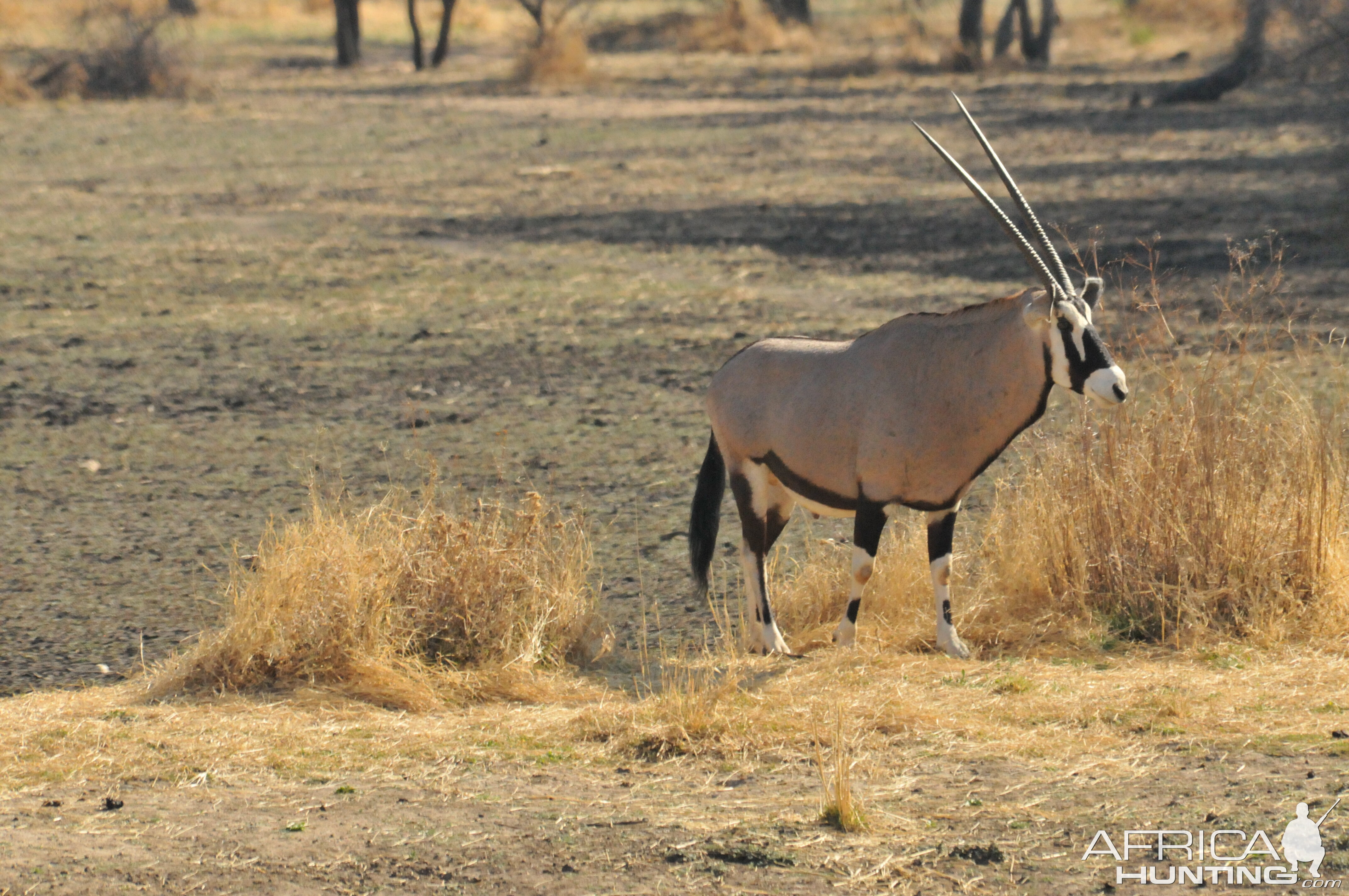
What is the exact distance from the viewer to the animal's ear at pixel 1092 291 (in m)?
5.55

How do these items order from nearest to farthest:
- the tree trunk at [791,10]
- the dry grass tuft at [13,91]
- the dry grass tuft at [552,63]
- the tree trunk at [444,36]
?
the dry grass tuft at [13,91] → the dry grass tuft at [552,63] → the tree trunk at [444,36] → the tree trunk at [791,10]

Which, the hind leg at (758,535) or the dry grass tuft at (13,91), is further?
the dry grass tuft at (13,91)

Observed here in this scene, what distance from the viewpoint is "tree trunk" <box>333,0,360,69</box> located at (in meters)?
39.6

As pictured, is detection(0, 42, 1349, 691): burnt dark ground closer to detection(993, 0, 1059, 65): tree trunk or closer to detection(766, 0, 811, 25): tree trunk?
detection(993, 0, 1059, 65): tree trunk

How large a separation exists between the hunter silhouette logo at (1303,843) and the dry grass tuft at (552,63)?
104 feet

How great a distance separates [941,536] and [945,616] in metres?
0.33

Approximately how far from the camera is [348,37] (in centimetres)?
4034

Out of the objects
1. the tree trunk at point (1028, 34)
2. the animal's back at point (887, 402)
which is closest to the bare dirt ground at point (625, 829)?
the animal's back at point (887, 402)

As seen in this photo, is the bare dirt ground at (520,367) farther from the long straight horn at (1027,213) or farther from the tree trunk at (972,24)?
the tree trunk at (972,24)

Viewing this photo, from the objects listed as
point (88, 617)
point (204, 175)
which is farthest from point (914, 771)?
point (204, 175)

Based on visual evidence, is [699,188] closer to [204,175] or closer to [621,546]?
[204,175]

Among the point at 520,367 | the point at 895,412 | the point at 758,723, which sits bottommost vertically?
the point at 520,367

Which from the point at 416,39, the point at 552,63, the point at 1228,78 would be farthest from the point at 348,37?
the point at 1228,78

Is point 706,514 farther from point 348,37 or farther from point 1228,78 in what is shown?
point 348,37
